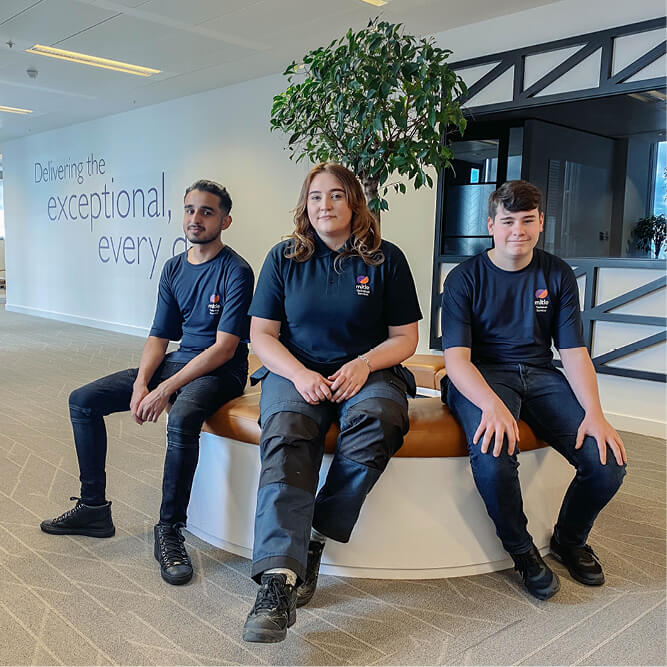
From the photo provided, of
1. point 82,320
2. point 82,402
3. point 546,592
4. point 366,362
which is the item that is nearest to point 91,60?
point 82,320

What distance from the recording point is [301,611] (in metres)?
2.00

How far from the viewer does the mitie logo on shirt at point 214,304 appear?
8.25 feet

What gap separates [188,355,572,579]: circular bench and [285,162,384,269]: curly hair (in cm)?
55

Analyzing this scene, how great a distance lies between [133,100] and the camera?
25.5 ft

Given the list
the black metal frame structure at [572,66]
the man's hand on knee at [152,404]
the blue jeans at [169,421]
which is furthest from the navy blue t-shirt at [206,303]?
the black metal frame structure at [572,66]

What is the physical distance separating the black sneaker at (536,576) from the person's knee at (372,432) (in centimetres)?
54

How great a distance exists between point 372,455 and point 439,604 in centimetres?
51

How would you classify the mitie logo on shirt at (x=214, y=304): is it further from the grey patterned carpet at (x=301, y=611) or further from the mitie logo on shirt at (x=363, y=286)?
the grey patterned carpet at (x=301, y=611)

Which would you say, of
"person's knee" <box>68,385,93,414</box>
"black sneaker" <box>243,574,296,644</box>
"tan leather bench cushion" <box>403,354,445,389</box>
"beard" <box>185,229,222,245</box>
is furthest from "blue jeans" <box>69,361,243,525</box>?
"tan leather bench cushion" <box>403,354,445,389</box>

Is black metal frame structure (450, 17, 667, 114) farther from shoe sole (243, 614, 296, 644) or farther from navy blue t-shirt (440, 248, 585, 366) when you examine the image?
shoe sole (243, 614, 296, 644)

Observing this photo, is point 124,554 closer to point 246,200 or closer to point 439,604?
point 439,604

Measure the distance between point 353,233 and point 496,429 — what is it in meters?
0.80

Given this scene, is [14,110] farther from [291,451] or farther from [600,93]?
[291,451]

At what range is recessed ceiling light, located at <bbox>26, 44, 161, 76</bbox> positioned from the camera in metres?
5.95
